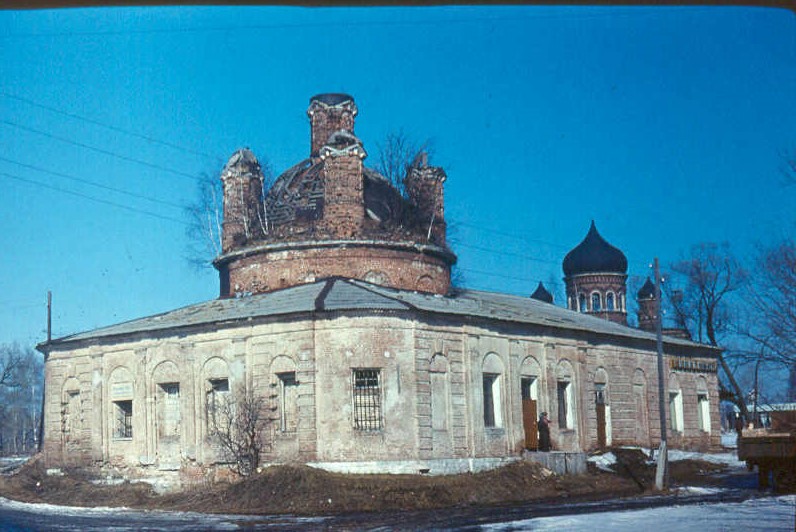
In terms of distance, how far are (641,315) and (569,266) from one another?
6.18 m

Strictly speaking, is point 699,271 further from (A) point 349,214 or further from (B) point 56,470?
(B) point 56,470

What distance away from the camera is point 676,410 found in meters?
37.1

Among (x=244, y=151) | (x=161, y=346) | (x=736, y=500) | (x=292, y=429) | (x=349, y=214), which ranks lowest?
(x=736, y=500)

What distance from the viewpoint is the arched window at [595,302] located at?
4812cm

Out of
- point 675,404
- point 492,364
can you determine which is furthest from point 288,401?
point 675,404

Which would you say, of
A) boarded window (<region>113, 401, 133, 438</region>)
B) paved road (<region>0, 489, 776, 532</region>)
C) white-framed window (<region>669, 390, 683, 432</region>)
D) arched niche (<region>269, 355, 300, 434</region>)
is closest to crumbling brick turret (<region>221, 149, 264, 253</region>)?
boarded window (<region>113, 401, 133, 438</region>)

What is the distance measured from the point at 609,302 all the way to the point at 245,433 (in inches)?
1069

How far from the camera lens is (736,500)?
1959 cm

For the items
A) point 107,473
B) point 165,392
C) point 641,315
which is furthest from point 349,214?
point 641,315

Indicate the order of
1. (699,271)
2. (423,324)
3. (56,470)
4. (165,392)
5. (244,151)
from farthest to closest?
(699,271) → (244,151) → (56,470) → (165,392) → (423,324)

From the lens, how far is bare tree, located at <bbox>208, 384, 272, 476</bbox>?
24766 mm

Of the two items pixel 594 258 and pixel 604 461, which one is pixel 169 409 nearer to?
pixel 604 461

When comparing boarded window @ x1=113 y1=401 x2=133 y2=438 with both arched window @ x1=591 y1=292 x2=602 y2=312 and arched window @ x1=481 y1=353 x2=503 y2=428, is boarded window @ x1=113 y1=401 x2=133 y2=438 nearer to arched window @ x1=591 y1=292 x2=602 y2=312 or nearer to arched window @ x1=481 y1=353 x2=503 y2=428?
arched window @ x1=481 y1=353 x2=503 y2=428

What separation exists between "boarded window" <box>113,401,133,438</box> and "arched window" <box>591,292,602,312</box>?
26118mm
